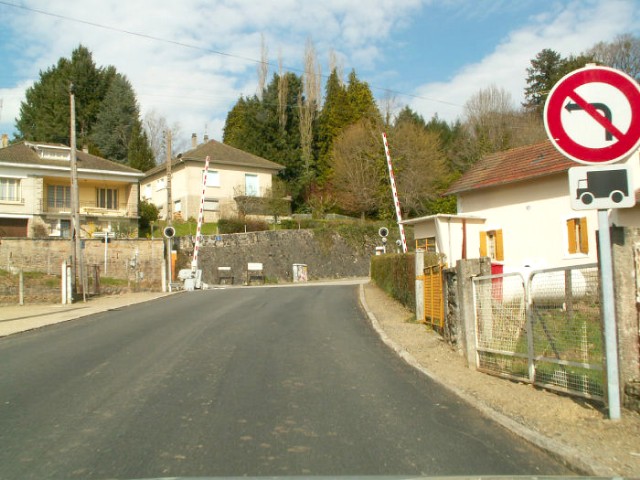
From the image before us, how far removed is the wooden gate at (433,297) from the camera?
12.2 m

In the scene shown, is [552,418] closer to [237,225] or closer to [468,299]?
[468,299]

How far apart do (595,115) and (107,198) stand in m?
44.6

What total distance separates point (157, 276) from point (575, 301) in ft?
93.9

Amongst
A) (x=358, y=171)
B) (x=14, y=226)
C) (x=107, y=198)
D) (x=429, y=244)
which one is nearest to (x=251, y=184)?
(x=358, y=171)

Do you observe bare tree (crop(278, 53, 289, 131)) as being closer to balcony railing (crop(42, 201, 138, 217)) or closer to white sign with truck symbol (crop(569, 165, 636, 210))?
balcony railing (crop(42, 201, 138, 217))

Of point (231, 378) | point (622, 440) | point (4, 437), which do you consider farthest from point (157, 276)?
point (622, 440)

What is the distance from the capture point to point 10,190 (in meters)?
40.3

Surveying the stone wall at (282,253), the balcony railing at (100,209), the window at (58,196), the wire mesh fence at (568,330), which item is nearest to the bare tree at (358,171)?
the stone wall at (282,253)

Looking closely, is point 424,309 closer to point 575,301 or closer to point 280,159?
point 575,301

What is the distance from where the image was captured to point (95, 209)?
1747 inches

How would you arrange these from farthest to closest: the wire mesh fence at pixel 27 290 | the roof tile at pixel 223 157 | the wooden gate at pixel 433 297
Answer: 1. the roof tile at pixel 223 157
2. the wire mesh fence at pixel 27 290
3. the wooden gate at pixel 433 297

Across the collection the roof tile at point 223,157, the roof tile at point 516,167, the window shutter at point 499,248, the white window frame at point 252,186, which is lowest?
the window shutter at point 499,248

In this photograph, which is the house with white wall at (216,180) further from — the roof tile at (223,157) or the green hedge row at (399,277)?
the green hedge row at (399,277)

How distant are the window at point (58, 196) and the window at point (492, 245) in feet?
98.9
